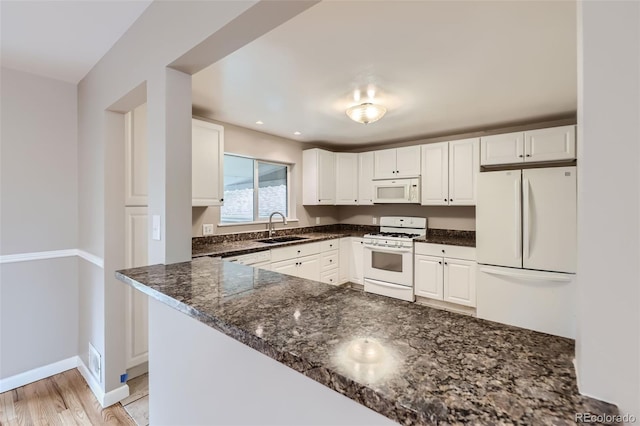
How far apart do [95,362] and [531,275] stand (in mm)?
3958

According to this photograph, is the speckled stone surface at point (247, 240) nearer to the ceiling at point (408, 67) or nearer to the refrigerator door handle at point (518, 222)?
the ceiling at point (408, 67)

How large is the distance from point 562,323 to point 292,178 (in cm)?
365

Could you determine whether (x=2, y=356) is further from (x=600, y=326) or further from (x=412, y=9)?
(x=412, y=9)

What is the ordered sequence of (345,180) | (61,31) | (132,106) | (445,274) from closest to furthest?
(61,31), (132,106), (445,274), (345,180)

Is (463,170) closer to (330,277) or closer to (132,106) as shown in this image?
(330,277)

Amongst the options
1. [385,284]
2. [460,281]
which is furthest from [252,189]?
[460,281]

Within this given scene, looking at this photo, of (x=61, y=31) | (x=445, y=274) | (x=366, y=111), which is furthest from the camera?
(x=445, y=274)

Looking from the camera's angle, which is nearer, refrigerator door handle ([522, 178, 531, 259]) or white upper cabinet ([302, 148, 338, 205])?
refrigerator door handle ([522, 178, 531, 259])

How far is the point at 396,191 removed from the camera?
4.24 m

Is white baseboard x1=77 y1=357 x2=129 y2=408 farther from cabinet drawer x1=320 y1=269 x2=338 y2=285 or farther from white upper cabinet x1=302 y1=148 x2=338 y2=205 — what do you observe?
white upper cabinet x1=302 y1=148 x2=338 y2=205

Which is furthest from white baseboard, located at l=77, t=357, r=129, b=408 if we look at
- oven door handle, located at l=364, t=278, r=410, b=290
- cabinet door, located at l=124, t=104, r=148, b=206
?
oven door handle, located at l=364, t=278, r=410, b=290

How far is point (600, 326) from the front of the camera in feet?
1.44

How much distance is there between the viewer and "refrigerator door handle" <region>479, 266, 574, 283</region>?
269 cm

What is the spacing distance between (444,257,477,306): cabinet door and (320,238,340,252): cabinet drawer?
60.1 inches
